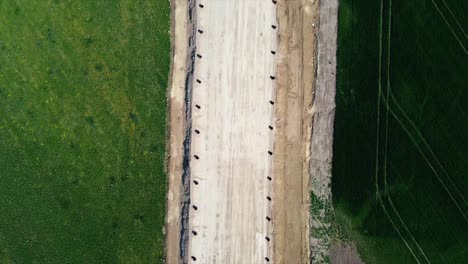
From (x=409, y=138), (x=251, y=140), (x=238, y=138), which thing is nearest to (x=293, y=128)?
(x=251, y=140)

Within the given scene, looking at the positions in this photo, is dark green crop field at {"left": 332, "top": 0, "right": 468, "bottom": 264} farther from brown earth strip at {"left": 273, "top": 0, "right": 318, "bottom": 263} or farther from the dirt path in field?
the dirt path in field

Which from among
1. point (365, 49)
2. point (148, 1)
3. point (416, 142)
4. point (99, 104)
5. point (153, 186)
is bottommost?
point (153, 186)

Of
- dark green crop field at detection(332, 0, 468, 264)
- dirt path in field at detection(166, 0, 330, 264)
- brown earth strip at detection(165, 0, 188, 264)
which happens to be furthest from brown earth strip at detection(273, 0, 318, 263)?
brown earth strip at detection(165, 0, 188, 264)

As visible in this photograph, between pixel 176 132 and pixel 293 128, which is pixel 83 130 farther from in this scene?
pixel 293 128

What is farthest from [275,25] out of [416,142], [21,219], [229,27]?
[21,219]

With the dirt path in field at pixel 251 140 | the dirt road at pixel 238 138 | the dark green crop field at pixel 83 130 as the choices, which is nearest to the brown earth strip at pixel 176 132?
the dirt path in field at pixel 251 140

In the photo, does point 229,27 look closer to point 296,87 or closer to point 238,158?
point 296,87

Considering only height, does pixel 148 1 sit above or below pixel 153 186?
above
